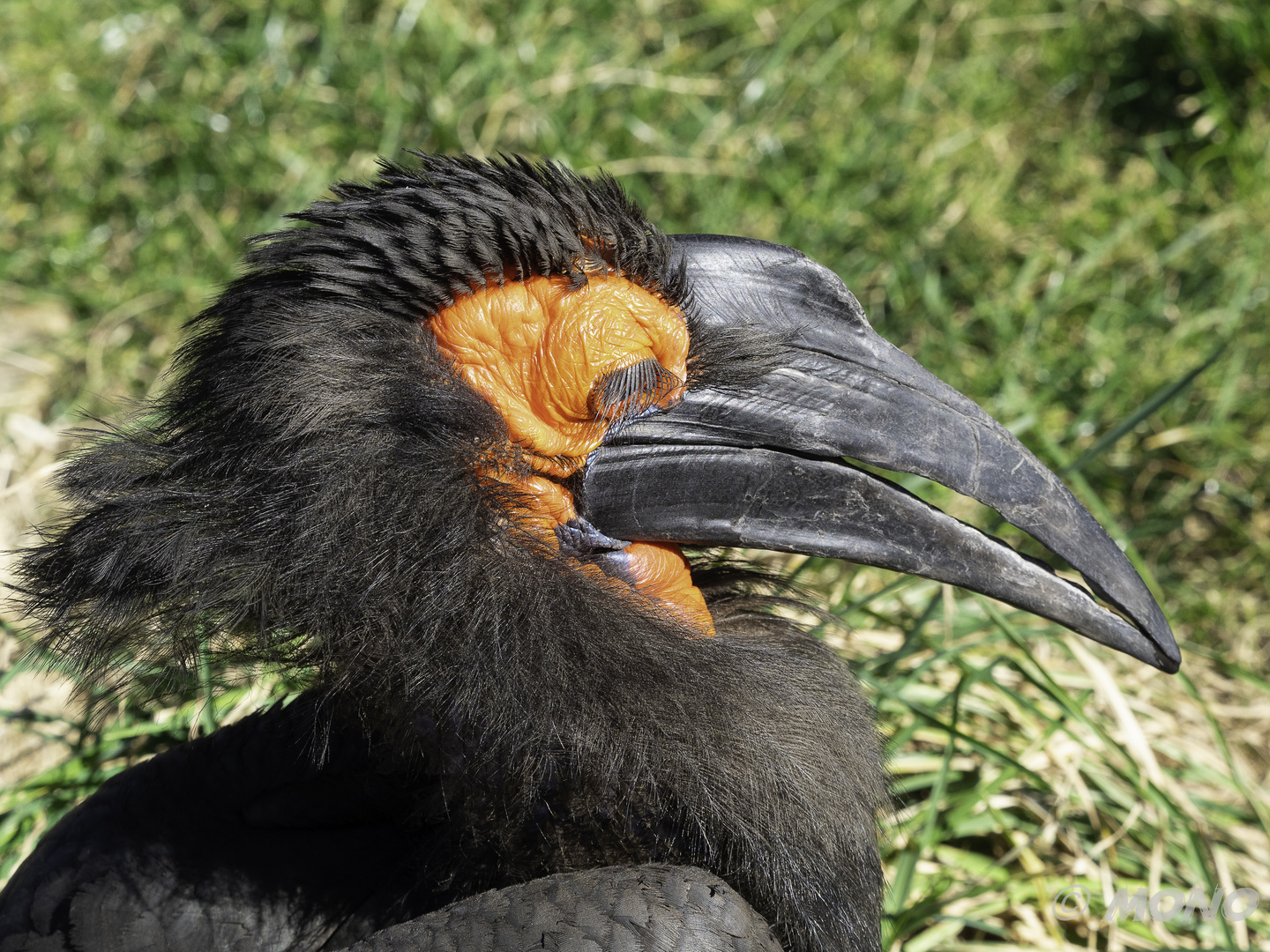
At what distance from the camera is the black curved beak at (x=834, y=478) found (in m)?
2.11

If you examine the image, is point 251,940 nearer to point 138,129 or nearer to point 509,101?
point 509,101

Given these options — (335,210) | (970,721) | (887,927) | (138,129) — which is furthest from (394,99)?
(887,927)

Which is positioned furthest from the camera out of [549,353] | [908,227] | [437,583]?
[908,227]

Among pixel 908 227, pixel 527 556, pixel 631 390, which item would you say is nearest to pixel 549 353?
pixel 631 390

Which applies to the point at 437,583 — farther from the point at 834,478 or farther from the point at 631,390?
the point at 834,478

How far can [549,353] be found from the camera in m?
2.02

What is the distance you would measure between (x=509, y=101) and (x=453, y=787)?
11.4ft

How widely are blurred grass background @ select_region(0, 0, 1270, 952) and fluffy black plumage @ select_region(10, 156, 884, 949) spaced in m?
1.19

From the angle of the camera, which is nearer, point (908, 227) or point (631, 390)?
point (631, 390)

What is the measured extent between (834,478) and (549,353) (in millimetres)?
574

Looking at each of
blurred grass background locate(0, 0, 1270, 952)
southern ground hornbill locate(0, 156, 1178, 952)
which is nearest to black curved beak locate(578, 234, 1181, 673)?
southern ground hornbill locate(0, 156, 1178, 952)

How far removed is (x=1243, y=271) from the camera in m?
4.15

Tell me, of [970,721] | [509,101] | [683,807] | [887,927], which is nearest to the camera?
[683,807]

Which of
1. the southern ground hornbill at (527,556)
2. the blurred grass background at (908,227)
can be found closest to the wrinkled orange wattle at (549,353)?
the southern ground hornbill at (527,556)
